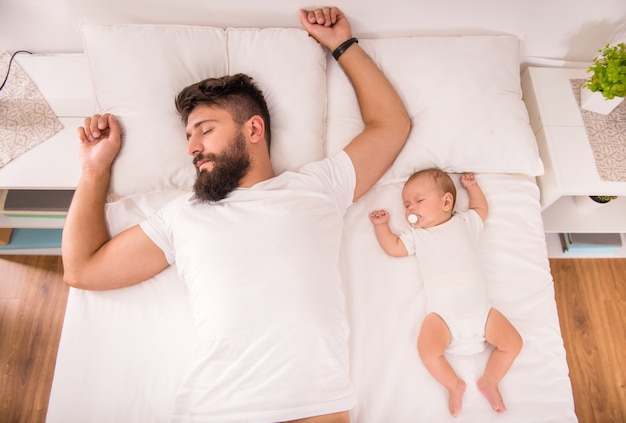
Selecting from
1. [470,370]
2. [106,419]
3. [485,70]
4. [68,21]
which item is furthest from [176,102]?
[470,370]

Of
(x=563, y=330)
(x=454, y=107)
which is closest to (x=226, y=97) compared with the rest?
(x=454, y=107)

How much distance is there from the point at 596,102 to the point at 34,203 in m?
2.42

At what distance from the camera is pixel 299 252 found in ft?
4.56

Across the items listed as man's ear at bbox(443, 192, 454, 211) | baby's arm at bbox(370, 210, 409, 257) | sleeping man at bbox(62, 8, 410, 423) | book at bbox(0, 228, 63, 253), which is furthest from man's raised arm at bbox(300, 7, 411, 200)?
book at bbox(0, 228, 63, 253)

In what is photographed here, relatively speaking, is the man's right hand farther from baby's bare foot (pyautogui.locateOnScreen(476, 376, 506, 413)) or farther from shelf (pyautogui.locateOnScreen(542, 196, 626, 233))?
shelf (pyautogui.locateOnScreen(542, 196, 626, 233))

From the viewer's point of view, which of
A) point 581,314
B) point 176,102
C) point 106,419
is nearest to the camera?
point 106,419

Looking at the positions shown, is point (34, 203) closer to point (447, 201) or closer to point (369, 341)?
point (369, 341)

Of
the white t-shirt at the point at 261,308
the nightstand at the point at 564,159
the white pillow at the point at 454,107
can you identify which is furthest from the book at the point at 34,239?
the nightstand at the point at 564,159

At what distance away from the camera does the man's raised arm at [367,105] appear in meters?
1.65

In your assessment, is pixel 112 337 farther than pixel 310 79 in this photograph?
No

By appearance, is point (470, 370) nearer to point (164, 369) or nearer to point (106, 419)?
point (164, 369)

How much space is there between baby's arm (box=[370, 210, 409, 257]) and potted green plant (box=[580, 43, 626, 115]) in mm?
976

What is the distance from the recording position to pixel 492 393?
4.63ft

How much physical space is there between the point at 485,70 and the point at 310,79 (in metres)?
0.70
